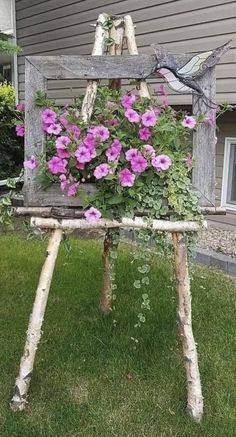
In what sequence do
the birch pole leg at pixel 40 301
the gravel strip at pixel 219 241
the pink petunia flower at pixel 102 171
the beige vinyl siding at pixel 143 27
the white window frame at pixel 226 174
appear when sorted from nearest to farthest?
the pink petunia flower at pixel 102 171, the birch pole leg at pixel 40 301, the gravel strip at pixel 219 241, the beige vinyl siding at pixel 143 27, the white window frame at pixel 226 174

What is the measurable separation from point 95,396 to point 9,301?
1.46 m

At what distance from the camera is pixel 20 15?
32.8 feet

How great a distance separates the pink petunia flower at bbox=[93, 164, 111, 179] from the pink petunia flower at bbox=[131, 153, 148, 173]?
11 cm

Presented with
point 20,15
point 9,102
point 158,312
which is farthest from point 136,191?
point 20,15

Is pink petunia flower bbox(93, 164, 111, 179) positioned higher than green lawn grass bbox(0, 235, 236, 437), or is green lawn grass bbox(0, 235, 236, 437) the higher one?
pink petunia flower bbox(93, 164, 111, 179)

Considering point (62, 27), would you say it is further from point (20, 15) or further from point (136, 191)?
point (136, 191)

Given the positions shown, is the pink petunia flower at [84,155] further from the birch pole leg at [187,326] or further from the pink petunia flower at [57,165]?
the birch pole leg at [187,326]

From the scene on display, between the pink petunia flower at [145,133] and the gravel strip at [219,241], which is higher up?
the pink petunia flower at [145,133]

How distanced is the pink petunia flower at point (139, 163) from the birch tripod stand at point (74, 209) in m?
0.26

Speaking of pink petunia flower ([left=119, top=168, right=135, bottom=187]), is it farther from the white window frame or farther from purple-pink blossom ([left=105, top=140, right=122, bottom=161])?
the white window frame

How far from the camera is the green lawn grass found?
2652 mm

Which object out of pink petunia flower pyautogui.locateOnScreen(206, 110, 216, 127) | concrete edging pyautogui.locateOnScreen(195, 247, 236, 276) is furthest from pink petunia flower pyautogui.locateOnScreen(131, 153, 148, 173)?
concrete edging pyautogui.locateOnScreen(195, 247, 236, 276)

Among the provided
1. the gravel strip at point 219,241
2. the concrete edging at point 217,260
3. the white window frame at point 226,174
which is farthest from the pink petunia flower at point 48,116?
the white window frame at point 226,174

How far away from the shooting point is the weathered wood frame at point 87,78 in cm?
251
